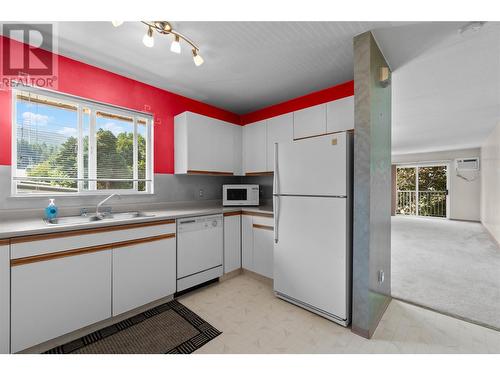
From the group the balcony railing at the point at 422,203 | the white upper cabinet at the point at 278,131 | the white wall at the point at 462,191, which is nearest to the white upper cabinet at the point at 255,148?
the white upper cabinet at the point at 278,131

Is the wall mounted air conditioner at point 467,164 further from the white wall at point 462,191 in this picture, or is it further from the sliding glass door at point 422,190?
the sliding glass door at point 422,190

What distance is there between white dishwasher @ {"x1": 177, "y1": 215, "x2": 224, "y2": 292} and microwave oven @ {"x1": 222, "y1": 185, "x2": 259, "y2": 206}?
1.63ft

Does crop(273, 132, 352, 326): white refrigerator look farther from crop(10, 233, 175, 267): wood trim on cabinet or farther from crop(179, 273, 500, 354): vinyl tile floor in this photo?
crop(10, 233, 175, 267): wood trim on cabinet

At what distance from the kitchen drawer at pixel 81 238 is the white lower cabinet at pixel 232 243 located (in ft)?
2.64

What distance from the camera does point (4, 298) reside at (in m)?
1.41

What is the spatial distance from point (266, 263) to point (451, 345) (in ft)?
5.46

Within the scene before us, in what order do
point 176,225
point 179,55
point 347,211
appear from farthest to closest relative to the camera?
1. point 176,225
2. point 179,55
3. point 347,211

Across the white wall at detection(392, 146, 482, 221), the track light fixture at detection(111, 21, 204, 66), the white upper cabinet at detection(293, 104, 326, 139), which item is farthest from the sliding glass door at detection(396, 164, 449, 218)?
the track light fixture at detection(111, 21, 204, 66)

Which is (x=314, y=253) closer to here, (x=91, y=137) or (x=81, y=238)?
(x=81, y=238)

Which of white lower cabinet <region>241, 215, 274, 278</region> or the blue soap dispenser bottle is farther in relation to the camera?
white lower cabinet <region>241, 215, 274, 278</region>

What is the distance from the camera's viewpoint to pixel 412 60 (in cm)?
216

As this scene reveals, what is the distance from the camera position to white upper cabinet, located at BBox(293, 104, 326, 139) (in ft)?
8.56
